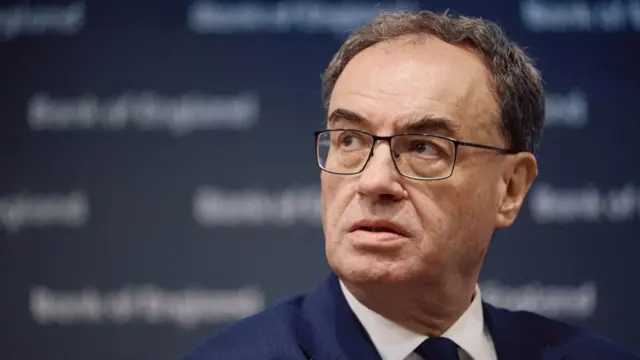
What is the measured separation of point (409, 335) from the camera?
1.89m

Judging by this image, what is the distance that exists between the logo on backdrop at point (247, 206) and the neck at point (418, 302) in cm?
123

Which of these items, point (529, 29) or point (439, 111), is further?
point (529, 29)

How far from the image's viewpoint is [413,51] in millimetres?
1915

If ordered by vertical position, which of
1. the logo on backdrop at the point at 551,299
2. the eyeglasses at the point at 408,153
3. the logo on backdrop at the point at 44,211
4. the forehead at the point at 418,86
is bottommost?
the logo on backdrop at the point at 551,299

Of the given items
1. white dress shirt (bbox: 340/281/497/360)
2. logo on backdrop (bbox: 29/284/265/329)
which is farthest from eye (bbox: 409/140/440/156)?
logo on backdrop (bbox: 29/284/265/329)

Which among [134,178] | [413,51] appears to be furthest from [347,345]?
[134,178]

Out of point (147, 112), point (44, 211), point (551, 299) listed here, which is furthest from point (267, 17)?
point (551, 299)

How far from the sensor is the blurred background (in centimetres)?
312

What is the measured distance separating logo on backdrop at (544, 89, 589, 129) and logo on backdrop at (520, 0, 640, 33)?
0.75 feet

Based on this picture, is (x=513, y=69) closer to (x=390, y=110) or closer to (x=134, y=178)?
(x=390, y=110)

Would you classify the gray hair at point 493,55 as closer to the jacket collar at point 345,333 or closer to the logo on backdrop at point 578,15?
the jacket collar at point 345,333

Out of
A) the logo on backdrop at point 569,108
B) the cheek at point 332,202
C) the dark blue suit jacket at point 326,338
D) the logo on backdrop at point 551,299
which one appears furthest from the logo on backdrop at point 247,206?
the cheek at point 332,202

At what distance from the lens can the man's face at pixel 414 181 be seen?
1.79 metres

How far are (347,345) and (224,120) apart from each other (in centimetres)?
145
